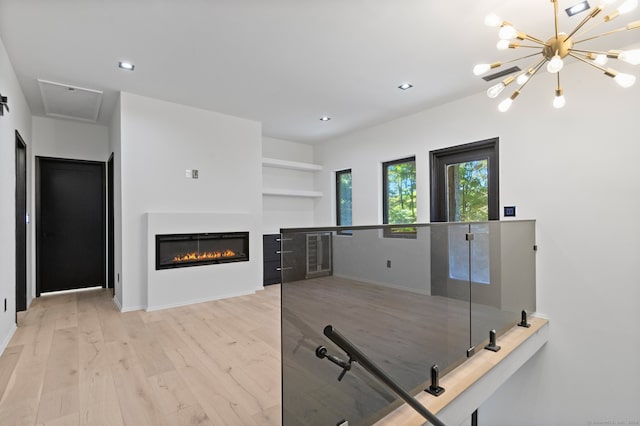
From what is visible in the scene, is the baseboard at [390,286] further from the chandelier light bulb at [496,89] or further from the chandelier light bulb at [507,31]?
the chandelier light bulb at [507,31]

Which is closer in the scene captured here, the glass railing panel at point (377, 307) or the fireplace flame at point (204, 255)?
the glass railing panel at point (377, 307)

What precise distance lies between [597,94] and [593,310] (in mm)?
2214

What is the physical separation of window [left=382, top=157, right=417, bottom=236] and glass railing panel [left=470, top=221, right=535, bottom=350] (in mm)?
1708

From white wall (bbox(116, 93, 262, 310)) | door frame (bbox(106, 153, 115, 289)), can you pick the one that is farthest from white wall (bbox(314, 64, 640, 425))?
door frame (bbox(106, 153, 115, 289))

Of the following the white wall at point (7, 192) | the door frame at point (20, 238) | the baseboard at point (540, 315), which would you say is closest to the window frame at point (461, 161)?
the baseboard at point (540, 315)

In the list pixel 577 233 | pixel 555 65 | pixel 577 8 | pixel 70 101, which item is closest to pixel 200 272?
pixel 70 101

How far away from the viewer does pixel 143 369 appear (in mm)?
2473

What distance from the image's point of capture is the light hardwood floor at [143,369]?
1.94 metres

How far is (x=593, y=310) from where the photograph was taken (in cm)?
319

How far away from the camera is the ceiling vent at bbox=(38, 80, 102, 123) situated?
3.76 metres

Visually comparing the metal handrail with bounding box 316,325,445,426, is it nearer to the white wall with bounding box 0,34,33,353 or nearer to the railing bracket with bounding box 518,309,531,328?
the railing bracket with bounding box 518,309,531,328

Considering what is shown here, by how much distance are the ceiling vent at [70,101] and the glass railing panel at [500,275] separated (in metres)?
4.75

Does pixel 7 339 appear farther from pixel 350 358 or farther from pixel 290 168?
pixel 290 168

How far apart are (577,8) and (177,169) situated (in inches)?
182
